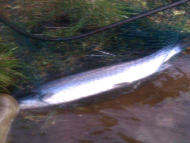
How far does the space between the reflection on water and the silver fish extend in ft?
0.53

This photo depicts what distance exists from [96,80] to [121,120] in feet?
2.55

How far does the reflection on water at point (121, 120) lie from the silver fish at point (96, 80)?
16cm

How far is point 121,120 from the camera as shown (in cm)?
276

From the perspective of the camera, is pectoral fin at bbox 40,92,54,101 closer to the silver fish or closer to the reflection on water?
the silver fish

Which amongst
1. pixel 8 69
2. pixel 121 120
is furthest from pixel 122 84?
pixel 8 69

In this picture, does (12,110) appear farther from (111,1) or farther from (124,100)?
(111,1)

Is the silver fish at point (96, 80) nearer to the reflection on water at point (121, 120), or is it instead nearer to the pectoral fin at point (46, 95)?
the pectoral fin at point (46, 95)

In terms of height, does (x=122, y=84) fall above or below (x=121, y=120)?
above

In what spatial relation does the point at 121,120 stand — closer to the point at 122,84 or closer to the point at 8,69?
the point at 122,84

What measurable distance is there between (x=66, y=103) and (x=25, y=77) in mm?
784

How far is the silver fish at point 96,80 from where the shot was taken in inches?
122

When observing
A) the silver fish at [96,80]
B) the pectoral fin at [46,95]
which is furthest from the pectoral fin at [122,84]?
the pectoral fin at [46,95]

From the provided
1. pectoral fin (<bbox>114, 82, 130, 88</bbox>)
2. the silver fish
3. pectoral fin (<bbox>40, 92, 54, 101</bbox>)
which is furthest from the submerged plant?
pectoral fin (<bbox>114, 82, 130, 88</bbox>)

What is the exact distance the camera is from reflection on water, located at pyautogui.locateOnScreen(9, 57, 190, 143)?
2.47 meters
